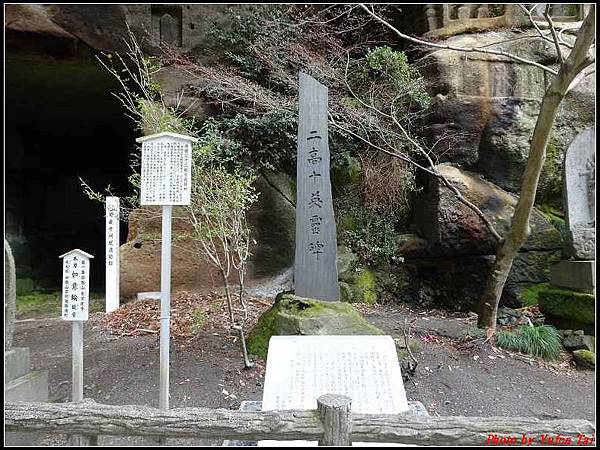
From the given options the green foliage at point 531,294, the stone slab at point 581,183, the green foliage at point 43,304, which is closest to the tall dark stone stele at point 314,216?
the stone slab at point 581,183

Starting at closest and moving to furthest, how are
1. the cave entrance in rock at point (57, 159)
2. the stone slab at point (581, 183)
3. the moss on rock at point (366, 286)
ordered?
the stone slab at point (581, 183) → the moss on rock at point (366, 286) → the cave entrance in rock at point (57, 159)

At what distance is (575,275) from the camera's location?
18.1 ft

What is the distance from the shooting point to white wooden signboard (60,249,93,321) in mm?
3100

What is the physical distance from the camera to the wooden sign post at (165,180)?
340 centimetres

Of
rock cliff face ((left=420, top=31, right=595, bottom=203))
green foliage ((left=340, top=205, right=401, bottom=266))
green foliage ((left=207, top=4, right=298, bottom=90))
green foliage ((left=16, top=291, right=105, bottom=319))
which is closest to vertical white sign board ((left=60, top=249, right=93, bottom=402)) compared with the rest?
green foliage ((left=16, top=291, right=105, bottom=319))

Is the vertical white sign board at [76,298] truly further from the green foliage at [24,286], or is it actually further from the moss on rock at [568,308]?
the green foliage at [24,286]

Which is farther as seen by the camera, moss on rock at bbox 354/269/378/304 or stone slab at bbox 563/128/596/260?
moss on rock at bbox 354/269/378/304

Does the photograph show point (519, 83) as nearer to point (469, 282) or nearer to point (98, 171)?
point (469, 282)

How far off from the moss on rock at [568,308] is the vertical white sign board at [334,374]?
3251 mm

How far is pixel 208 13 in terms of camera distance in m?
8.49

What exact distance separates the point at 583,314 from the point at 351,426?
4424 mm

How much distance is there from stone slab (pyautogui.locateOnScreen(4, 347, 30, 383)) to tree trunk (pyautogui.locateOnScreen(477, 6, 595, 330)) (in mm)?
5006

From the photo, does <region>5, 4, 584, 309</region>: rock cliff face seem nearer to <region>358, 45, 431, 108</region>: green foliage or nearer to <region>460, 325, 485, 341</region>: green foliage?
<region>358, 45, 431, 108</region>: green foliage

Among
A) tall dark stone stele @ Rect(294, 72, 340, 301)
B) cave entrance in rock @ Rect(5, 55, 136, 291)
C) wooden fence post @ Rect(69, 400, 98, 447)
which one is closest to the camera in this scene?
wooden fence post @ Rect(69, 400, 98, 447)
